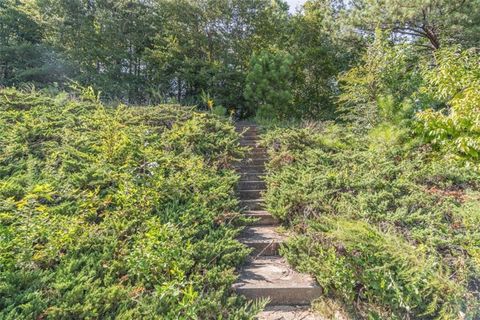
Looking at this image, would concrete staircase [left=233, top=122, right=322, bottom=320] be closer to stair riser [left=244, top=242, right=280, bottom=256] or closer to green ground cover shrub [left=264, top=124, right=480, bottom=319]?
stair riser [left=244, top=242, right=280, bottom=256]

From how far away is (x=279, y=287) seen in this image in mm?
2617

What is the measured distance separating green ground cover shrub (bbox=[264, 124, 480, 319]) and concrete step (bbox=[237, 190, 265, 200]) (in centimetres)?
37

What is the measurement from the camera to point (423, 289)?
2.26m

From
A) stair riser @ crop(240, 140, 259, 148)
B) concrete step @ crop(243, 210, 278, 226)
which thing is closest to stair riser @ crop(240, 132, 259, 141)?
stair riser @ crop(240, 140, 259, 148)

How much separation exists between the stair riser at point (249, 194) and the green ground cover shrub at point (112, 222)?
14.1 inches

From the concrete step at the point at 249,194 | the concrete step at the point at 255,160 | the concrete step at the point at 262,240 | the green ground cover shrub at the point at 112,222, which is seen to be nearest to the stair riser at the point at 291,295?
the green ground cover shrub at the point at 112,222

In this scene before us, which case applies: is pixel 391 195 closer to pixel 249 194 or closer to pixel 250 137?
pixel 249 194

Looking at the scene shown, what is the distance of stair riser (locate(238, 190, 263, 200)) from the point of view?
4.32m

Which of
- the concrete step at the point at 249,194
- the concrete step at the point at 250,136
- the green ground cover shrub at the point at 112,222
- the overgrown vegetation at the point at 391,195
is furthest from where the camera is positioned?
the concrete step at the point at 250,136

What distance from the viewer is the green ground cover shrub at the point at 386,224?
2330 millimetres

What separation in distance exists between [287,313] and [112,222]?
1787 millimetres

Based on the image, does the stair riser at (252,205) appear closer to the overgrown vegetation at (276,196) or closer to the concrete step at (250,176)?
the overgrown vegetation at (276,196)

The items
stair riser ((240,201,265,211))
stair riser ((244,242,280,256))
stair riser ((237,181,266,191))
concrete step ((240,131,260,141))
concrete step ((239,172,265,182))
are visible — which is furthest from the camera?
concrete step ((240,131,260,141))

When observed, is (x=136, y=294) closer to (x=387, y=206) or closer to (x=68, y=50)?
(x=387, y=206)
